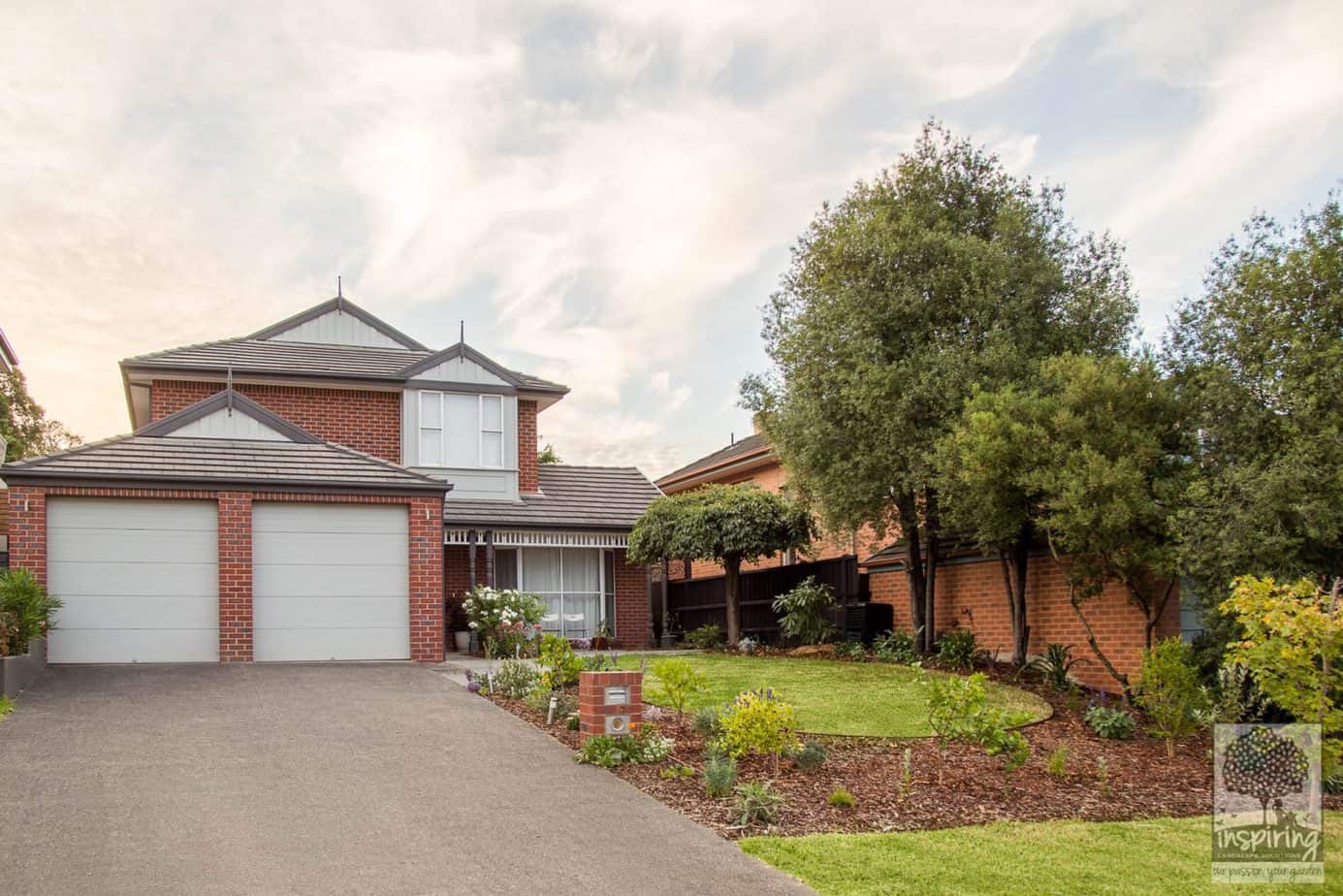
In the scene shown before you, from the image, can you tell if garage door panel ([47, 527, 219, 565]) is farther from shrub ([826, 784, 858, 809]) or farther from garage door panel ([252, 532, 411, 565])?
shrub ([826, 784, 858, 809])

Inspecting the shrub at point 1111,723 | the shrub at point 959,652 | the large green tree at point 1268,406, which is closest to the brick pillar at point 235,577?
the shrub at point 959,652

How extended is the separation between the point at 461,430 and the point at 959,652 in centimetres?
1104

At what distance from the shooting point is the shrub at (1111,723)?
12.1m

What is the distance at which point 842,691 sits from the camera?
1472cm

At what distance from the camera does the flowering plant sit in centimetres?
1873

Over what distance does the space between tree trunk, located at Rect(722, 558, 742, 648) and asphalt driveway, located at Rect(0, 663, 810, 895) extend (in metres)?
9.78

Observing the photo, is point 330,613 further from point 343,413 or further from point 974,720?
point 974,720

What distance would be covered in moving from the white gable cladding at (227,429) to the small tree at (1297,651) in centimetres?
1435

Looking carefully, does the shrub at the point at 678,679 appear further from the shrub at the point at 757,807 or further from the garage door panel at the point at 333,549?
the garage door panel at the point at 333,549

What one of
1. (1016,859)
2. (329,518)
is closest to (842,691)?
(1016,859)

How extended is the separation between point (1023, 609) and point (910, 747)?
619cm

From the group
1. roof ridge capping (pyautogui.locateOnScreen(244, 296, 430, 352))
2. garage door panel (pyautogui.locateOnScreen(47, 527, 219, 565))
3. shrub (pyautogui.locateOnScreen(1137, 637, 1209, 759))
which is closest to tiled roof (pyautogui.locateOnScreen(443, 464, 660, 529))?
roof ridge capping (pyautogui.locateOnScreen(244, 296, 430, 352))

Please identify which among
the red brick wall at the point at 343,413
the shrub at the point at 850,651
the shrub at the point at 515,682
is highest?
the red brick wall at the point at 343,413

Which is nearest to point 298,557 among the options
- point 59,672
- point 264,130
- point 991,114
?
point 59,672
